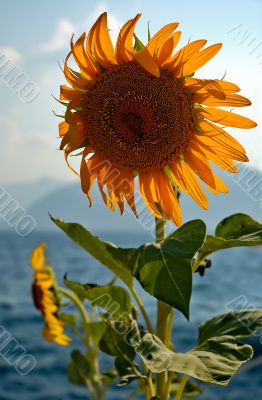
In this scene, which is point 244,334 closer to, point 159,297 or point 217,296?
point 159,297

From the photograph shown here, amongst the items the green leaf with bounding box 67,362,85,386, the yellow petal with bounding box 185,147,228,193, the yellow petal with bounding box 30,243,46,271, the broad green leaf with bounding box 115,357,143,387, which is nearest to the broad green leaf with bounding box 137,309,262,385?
the broad green leaf with bounding box 115,357,143,387

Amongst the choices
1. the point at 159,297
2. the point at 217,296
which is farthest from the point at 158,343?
the point at 217,296

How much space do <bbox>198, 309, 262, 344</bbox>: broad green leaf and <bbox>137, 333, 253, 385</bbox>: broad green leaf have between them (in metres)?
0.03

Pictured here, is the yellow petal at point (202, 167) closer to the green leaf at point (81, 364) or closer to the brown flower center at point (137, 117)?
the brown flower center at point (137, 117)

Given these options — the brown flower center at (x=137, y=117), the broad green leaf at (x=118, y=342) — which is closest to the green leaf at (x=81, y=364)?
the broad green leaf at (x=118, y=342)

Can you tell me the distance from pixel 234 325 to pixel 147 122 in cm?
31

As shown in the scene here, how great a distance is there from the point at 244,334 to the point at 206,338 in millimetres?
85

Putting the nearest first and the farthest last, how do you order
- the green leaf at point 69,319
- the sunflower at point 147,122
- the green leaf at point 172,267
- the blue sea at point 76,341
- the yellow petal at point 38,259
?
the green leaf at point 172,267, the sunflower at point 147,122, the green leaf at point 69,319, the yellow petal at point 38,259, the blue sea at point 76,341

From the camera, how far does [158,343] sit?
2.57ft

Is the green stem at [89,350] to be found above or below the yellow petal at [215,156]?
below

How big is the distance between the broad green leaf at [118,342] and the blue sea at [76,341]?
0.42 ft

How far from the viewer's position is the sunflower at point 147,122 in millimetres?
809

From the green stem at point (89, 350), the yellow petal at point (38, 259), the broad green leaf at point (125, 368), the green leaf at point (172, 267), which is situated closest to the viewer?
the green leaf at point (172, 267)

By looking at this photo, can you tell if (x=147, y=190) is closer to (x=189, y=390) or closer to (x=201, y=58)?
(x=201, y=58)
